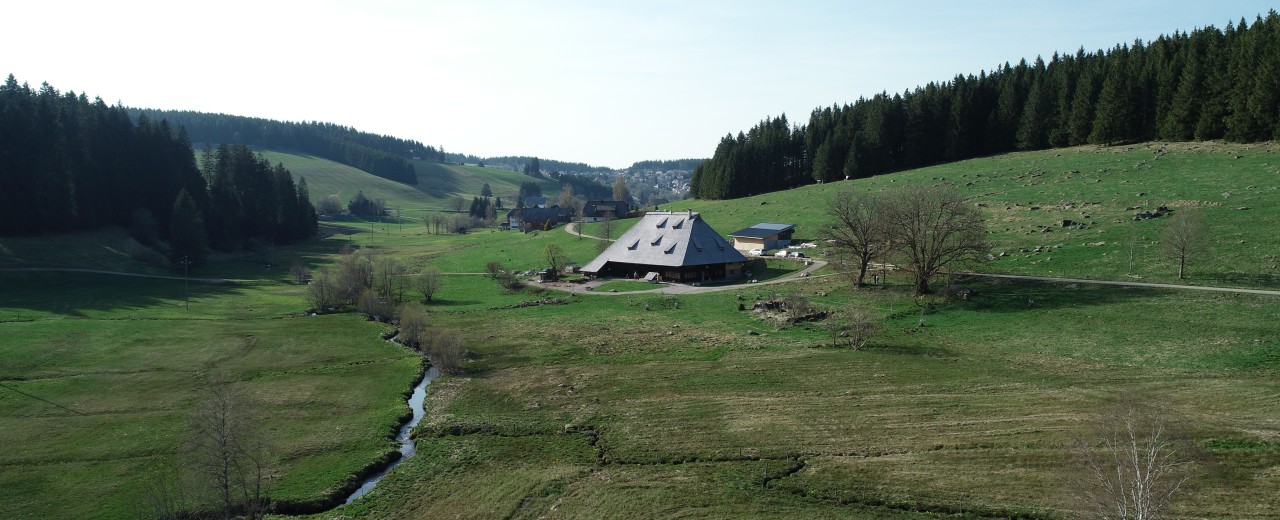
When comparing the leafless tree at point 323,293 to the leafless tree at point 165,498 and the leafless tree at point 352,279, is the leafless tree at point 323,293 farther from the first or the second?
the leafless tree at point 165,498

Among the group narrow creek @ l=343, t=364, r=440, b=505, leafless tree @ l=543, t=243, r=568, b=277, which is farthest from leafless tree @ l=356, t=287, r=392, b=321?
leafless tree @ l=543, t=243, r=568, b=277

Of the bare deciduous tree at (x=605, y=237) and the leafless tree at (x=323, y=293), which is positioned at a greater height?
the bare deciduous tree at (x=605, y=237)

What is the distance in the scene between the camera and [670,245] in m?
67.4

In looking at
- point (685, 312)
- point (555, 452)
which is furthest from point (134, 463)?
point (685, 312)

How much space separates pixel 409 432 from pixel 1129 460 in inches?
1019

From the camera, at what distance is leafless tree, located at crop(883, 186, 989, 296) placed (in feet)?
158

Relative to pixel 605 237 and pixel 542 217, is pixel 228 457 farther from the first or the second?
pixel 542 217

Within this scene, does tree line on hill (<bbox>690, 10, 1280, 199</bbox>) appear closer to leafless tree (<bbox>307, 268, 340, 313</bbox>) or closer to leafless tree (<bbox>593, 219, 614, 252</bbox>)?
leafless tree (<bbox>593, 219, 614, 252</bbox>)

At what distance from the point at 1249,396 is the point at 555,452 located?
84.6ft

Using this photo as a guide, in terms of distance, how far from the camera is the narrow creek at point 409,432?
82.6ft

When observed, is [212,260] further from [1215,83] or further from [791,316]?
[1215,83]

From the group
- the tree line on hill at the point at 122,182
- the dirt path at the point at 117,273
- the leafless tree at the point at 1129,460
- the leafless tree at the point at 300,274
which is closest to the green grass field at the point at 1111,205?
the leafless tree at the point at 1129,460

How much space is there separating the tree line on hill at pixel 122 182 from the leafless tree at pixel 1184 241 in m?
91.5

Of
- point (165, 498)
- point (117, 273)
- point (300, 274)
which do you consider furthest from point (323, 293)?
point (165, 498)
